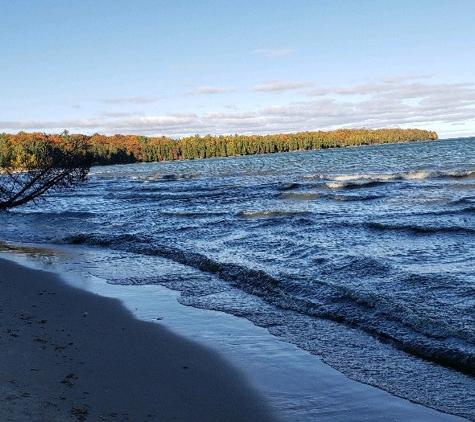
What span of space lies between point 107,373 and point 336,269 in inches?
266

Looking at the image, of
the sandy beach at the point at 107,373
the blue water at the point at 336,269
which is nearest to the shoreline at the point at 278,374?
the sandy beach at the point at 107,373

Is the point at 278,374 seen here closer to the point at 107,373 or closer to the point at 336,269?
the point at 107,373

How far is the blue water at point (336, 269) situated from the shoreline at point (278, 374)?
0.27m

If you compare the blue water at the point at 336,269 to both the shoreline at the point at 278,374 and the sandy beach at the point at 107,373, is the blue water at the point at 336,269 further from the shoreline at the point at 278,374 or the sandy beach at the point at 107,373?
the sandy beach at the point at 107,373

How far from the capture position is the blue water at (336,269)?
674 cm

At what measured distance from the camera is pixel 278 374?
6094 mm

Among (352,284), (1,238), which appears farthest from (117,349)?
(1,238)

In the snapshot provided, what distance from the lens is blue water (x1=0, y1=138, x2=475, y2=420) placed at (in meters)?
6.74

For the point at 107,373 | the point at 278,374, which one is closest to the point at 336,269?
the point at 278,374

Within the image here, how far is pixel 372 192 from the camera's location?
29.4 m

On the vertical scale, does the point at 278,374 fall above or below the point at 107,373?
below

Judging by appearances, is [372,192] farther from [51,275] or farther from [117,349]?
[117,349]

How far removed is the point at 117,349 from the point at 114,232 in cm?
1388

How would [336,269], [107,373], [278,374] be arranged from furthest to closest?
[336,269], [278,374], [107,373]
